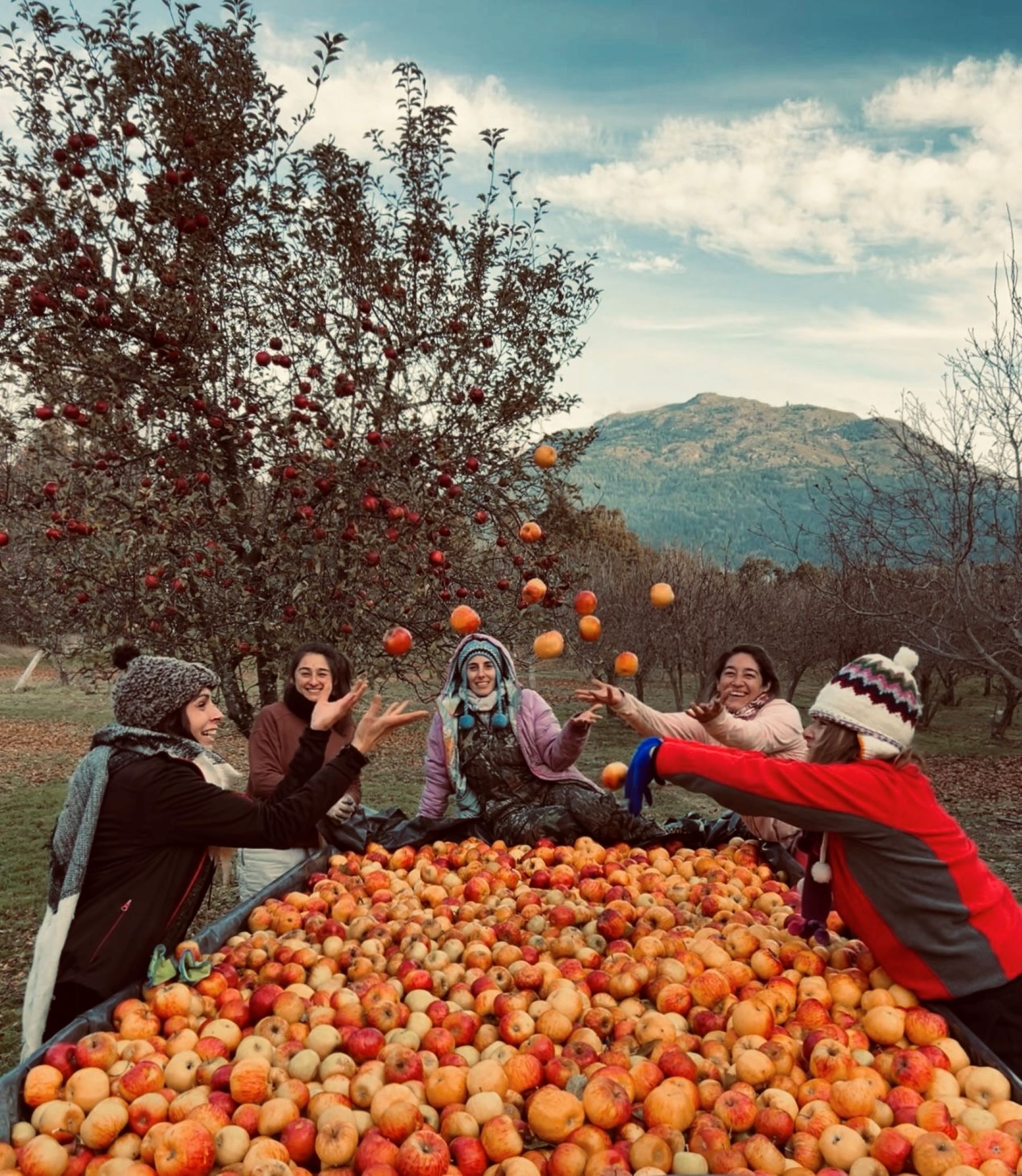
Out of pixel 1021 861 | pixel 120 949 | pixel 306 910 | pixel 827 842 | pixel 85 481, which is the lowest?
pixel 1021 861

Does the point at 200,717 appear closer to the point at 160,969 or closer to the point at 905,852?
the point at 160,969

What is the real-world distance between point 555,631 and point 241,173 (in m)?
3.55

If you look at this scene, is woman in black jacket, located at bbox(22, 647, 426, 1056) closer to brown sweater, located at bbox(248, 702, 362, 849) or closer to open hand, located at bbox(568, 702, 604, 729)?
open hand, located at bbox(568, 702, 604, 729)

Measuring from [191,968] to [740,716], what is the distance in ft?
9.98

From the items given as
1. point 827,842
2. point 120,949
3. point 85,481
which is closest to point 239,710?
point 85,481

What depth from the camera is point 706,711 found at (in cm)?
397

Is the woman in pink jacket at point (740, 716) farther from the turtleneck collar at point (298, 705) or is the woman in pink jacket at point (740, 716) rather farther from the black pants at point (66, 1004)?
the black pants at point (66, 1004)

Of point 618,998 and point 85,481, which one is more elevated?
point 85,481

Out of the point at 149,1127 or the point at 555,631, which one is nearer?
the point at 149,1127

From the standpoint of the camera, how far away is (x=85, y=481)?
584cm

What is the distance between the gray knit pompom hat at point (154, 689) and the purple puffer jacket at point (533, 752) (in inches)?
82.6

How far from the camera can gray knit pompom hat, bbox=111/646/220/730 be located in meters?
3.01

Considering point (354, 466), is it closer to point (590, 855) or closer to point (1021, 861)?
point (590, 855)

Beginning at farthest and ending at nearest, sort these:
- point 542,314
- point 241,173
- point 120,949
Answer: point 542,314 < point 241,173 < point 120,949
